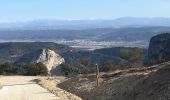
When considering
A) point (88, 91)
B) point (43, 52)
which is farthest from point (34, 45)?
point (88, 91)

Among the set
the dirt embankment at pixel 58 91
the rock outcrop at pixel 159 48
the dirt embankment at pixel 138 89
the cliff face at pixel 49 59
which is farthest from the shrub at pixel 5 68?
the dirt embankment at pixel 138 89

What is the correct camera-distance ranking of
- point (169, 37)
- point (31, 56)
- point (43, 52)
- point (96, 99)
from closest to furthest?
1. point (96, 99)
2. point (169, 37)
3. point (43, 52)
4. point (31, 56)

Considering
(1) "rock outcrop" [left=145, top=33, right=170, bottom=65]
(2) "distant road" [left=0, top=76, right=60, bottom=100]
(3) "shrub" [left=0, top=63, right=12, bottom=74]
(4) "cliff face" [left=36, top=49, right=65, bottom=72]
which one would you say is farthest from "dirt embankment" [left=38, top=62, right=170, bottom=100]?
(4) "cliff face" [left=36, top=49, right=65, bottom=72]

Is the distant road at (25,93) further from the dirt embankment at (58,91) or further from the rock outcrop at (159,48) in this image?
the rock outcrop at (159,48)

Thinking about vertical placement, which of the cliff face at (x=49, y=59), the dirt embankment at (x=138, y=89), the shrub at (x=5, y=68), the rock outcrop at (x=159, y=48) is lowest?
the cliff face at (x=49, y=59)

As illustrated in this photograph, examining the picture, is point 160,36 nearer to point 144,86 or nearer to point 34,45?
point 144,86

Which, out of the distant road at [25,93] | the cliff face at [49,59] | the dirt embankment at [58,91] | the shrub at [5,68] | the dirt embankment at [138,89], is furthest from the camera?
the cliff face at [49,59]

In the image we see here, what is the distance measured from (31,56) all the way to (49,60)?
46.8ft

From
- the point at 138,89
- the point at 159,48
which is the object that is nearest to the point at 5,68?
the point at 159,48

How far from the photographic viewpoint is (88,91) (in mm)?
29938

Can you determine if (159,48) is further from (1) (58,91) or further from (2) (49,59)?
(1) (58,91)

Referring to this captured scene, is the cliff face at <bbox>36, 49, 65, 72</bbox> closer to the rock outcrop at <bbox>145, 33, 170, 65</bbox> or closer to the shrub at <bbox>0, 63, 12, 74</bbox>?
the shrub at <bbox>0, 63, 12, 74</bbox>

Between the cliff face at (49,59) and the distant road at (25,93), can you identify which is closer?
the distant road at (25,93)

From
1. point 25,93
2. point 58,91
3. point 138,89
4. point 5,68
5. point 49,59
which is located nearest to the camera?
point 138,89
